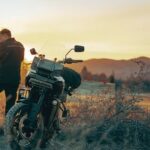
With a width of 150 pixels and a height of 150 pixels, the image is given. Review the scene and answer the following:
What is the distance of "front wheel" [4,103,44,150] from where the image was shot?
327 inches

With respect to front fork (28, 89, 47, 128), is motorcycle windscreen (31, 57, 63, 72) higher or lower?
higher

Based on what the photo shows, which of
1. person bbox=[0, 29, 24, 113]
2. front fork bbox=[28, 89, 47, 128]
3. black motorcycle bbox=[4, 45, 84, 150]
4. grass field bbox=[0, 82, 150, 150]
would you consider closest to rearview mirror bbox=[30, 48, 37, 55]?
black motorcycle bbox=[4, 45, 84, 150]

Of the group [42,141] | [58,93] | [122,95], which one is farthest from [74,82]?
[122,95]

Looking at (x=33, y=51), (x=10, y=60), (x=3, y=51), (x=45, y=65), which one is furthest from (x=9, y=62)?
(x=45, y=65)

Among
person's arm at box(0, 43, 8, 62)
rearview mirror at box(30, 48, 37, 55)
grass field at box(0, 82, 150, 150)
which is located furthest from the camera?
person's arm at box(0, 43, 8, 62)

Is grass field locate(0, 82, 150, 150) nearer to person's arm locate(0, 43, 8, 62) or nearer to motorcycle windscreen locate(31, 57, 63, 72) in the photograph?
motorcycle windscreen locate(31, 57, 63, 72)

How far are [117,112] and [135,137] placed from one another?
70 centimetres

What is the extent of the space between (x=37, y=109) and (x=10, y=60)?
2.51 m

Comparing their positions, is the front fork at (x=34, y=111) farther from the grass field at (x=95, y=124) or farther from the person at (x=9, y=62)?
the person at (x=9, y=62)

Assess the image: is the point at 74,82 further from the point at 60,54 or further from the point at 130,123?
the point at 130,123

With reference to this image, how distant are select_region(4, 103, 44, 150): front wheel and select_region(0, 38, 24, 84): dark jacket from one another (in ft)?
7.44

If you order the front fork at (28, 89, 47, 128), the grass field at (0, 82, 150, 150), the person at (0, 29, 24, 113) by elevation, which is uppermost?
the person at (0, 29, 24, 113)

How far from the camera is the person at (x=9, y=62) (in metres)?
10.6

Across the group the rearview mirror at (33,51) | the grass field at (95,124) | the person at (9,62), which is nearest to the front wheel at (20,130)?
the grass field at (95,124)
